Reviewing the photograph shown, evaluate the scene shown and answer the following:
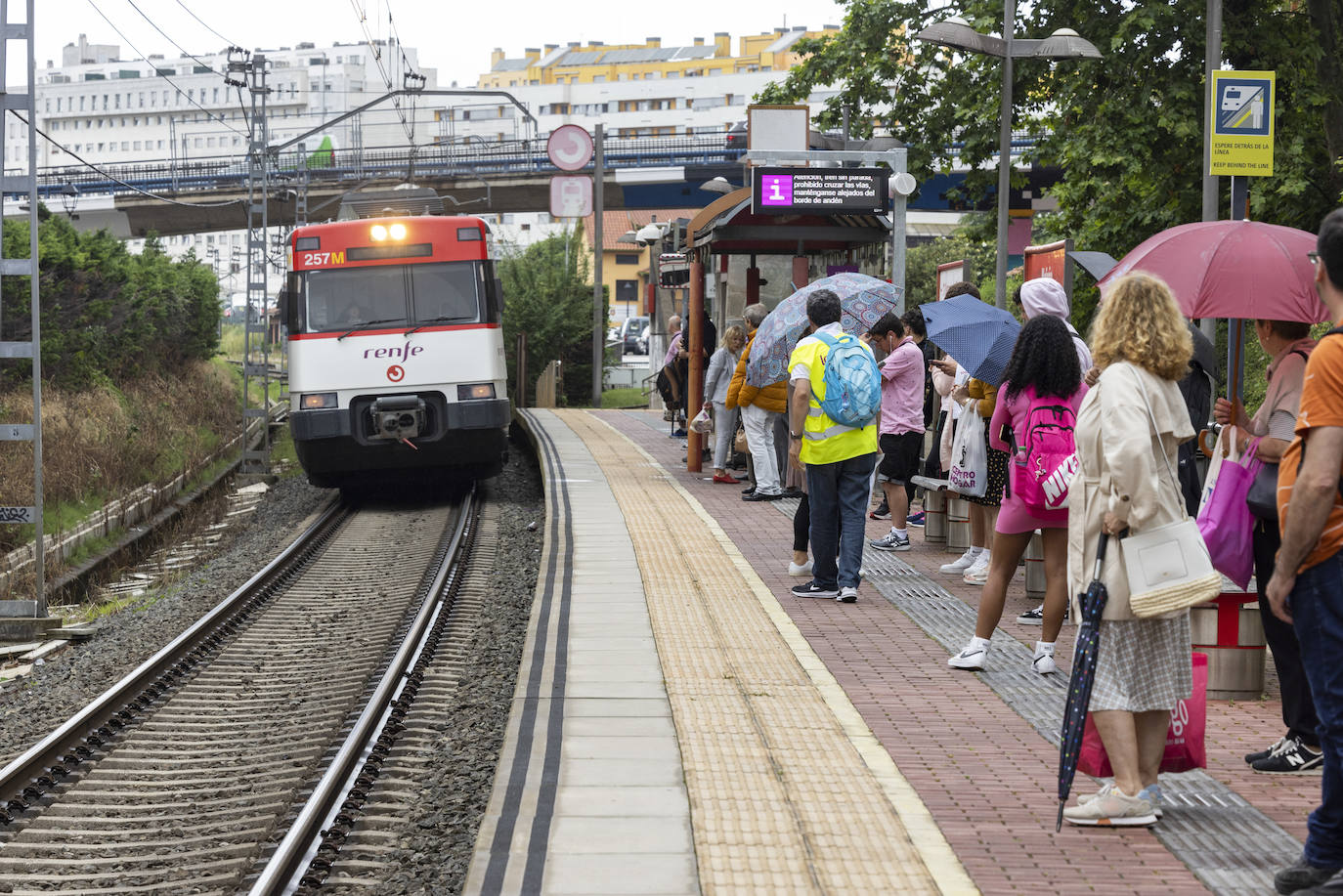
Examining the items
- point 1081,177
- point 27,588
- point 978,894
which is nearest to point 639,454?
point 1081,177

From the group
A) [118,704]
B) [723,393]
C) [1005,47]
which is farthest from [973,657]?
[1005,47]

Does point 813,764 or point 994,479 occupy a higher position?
point 994,479

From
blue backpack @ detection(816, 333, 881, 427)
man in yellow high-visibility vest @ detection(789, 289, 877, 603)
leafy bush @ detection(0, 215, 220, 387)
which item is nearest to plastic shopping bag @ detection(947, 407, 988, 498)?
man in yellow high-visibility vest @ detection(789, 289, 877, 603)

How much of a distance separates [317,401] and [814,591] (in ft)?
29.1

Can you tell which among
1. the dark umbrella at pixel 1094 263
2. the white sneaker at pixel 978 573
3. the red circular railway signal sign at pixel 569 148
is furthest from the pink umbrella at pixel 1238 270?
the red circular railway signal sign at pixel 569 148

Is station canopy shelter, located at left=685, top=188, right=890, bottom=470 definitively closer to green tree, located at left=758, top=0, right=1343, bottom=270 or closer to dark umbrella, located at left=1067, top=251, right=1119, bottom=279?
green tree, located at left=758, top=0, right=1343, bottom=270

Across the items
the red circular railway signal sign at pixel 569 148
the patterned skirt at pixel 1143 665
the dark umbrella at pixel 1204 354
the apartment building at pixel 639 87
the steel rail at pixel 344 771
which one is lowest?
the steel rail at pixel 344 771

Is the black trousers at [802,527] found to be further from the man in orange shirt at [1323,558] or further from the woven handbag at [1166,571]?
the man in orange shirt at [1323,558]

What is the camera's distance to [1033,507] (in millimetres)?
7645

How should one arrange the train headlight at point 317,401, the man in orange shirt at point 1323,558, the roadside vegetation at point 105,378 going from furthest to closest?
the roadside vegetation at point 105,378, the train headlight at point 317,401, the man in orange shirt at point 1323,558

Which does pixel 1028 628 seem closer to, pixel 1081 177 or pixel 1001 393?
pixel 1001 393

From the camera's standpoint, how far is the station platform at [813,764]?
16.6ft

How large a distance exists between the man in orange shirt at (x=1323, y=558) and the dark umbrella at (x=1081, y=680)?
2.52 ft

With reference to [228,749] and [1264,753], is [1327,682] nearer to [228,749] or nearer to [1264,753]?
[1264,753]
